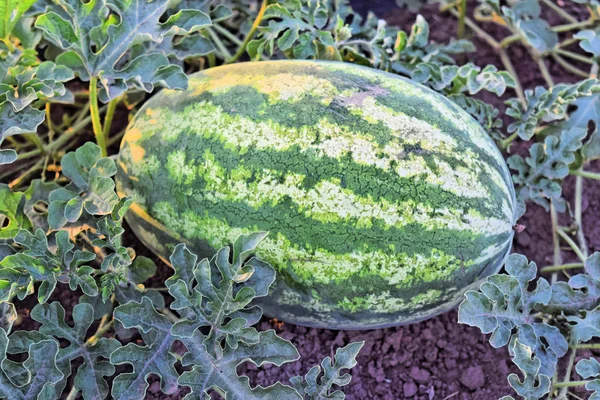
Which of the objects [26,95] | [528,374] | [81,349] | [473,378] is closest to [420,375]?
[473,378]

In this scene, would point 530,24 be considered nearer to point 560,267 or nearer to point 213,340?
point 560,267

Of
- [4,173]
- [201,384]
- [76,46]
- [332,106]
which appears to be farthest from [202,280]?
[4,173]

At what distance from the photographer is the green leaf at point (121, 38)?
73.9 inches

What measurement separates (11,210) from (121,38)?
24.5 inches

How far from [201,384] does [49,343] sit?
0.43m

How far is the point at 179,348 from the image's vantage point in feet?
6.99

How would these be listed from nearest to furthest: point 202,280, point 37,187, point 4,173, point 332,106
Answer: point 202,280
point 332,106
point 37,187
point 4,173

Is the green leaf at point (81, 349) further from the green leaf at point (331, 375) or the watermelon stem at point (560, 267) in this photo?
the watermelon stem at point (560, 267)

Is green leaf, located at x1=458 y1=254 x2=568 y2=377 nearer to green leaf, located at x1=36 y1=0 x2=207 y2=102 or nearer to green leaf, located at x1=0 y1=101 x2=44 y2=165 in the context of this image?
green leaf, located at x1=36 y1=0 x2=207 y2=102

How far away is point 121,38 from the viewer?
1.91 meters

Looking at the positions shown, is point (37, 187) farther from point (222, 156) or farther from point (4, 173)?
point (222, 156)

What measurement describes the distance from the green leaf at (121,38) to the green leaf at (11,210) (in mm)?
401

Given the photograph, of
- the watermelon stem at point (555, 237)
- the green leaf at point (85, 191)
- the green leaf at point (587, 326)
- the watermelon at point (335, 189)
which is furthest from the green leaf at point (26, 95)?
the watermelon stem at point (555, 237)

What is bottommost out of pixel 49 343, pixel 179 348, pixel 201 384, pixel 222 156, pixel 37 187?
pixel 179 348
